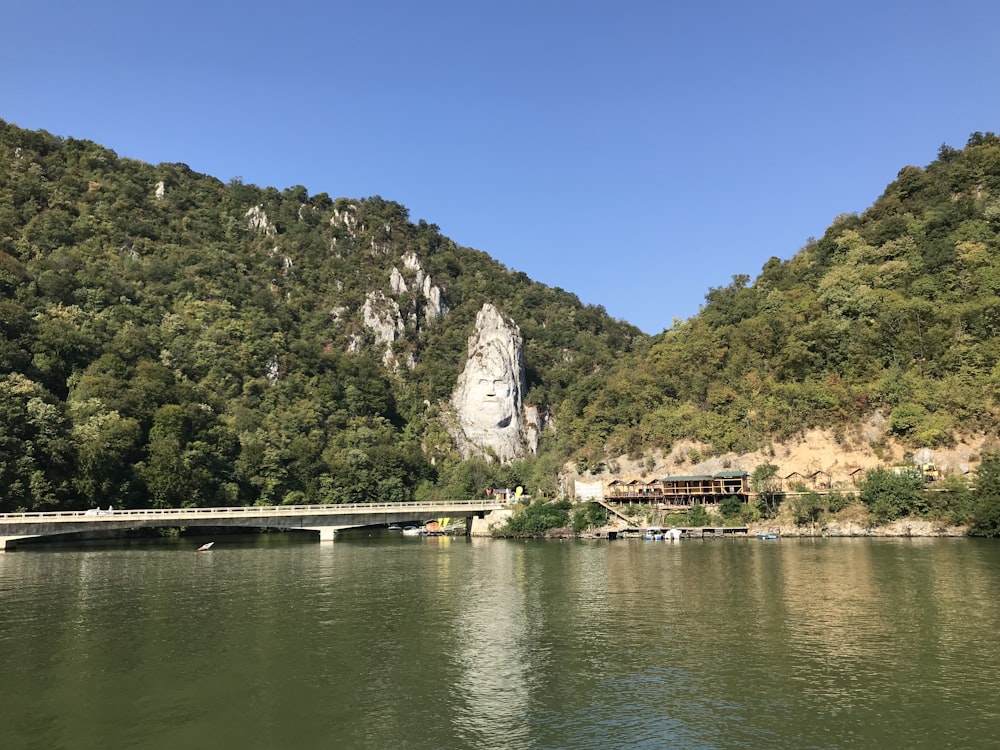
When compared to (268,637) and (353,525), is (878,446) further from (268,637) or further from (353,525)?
(268,637)

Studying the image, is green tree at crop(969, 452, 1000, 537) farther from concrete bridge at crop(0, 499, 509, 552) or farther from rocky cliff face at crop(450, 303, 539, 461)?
rocky cliff face at crop(450, 303, 539, 461)

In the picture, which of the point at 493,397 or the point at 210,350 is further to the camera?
the point at 493,397

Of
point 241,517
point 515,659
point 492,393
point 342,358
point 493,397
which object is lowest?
point 515,659

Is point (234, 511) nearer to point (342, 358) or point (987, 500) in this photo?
point (342, 358)

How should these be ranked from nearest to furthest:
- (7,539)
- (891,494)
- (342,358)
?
(891,494) → (7,539) → (342,358)

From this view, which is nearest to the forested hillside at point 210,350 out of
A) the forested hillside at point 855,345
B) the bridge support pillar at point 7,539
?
the bridge support pillar at point 7,539

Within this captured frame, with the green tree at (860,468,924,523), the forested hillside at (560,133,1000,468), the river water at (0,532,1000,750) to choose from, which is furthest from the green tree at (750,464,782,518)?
the river water at (0,532,1000,750)

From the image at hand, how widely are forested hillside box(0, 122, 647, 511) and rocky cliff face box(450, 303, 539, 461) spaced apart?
5110 millimetres

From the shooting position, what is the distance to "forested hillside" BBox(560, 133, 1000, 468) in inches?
3236

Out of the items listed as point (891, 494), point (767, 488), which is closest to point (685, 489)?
point (767, 488)

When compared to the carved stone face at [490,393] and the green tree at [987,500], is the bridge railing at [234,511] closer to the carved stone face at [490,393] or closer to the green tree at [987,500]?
the green tree at [987,500]

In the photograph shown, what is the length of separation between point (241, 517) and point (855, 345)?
267 feet

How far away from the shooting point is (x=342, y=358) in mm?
154125

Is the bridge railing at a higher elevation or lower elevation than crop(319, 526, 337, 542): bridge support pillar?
higher
